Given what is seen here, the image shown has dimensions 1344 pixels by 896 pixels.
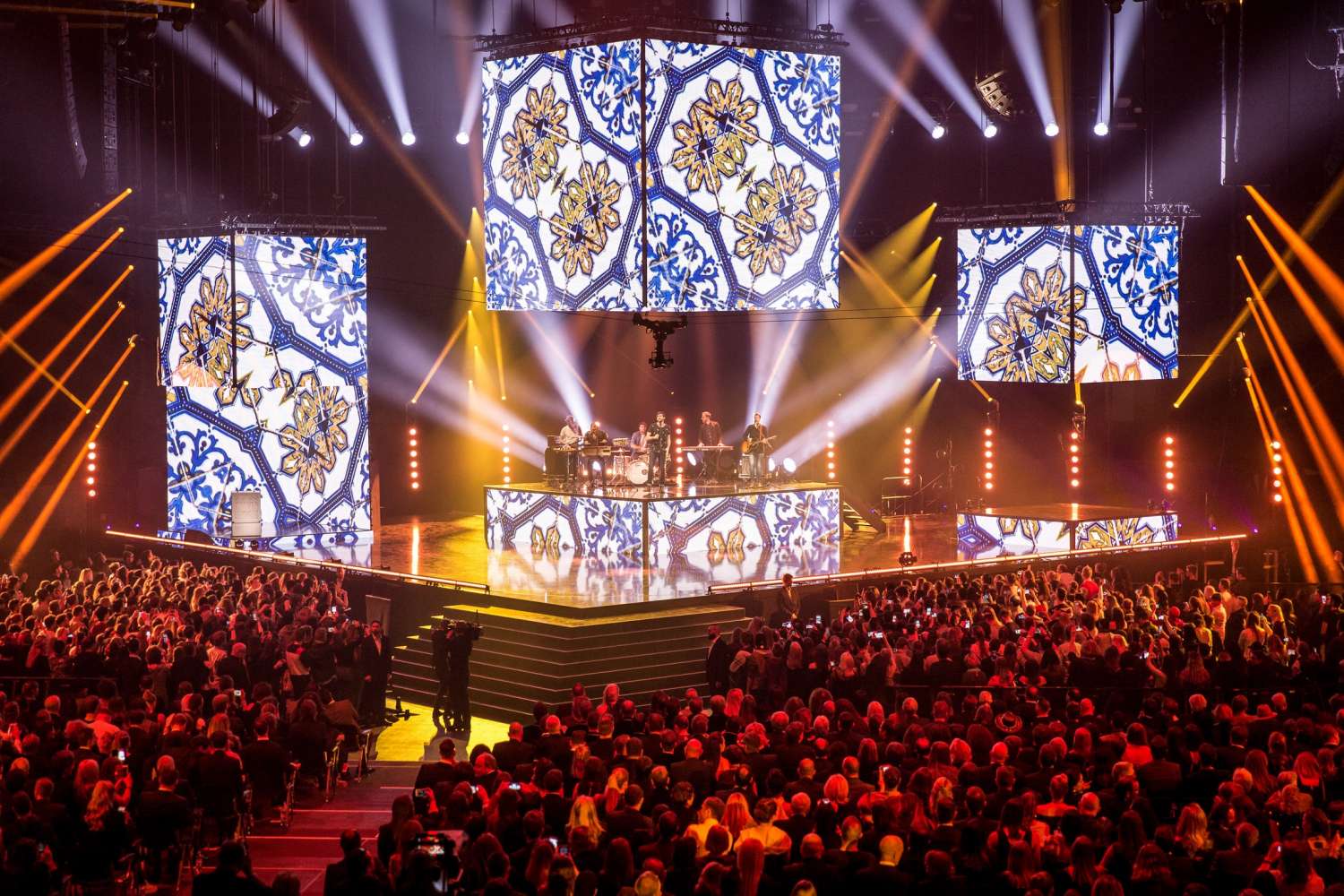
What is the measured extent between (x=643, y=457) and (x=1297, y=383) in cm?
923

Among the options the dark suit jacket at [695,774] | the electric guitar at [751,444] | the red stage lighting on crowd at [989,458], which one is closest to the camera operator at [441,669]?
the dark suit jacket at [695,774]

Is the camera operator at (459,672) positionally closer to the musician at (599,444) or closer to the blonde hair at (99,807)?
the blonde hair at (99,807)

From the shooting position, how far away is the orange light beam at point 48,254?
70.7ft

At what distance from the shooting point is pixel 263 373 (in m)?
22.6

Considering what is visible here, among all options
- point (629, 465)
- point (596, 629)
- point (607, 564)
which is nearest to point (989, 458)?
point (629, 465)

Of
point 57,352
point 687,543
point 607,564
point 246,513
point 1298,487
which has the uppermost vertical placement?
point 57,352

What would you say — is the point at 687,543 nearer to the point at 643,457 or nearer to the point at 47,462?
the point at 643,457

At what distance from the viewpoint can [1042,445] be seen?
25.5 m

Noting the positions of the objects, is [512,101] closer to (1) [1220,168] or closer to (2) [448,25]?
(2) [448,25]

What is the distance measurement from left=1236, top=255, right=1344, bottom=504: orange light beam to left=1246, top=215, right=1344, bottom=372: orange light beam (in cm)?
54

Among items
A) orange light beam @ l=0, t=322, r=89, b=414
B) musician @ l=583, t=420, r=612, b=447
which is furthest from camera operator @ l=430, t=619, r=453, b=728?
orange light beam @ l=0, t=322, r=89, b=414

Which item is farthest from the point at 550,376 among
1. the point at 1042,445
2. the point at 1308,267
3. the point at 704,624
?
the point at 1308,267

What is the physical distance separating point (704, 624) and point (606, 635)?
120 centimetres

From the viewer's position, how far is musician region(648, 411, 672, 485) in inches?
837
